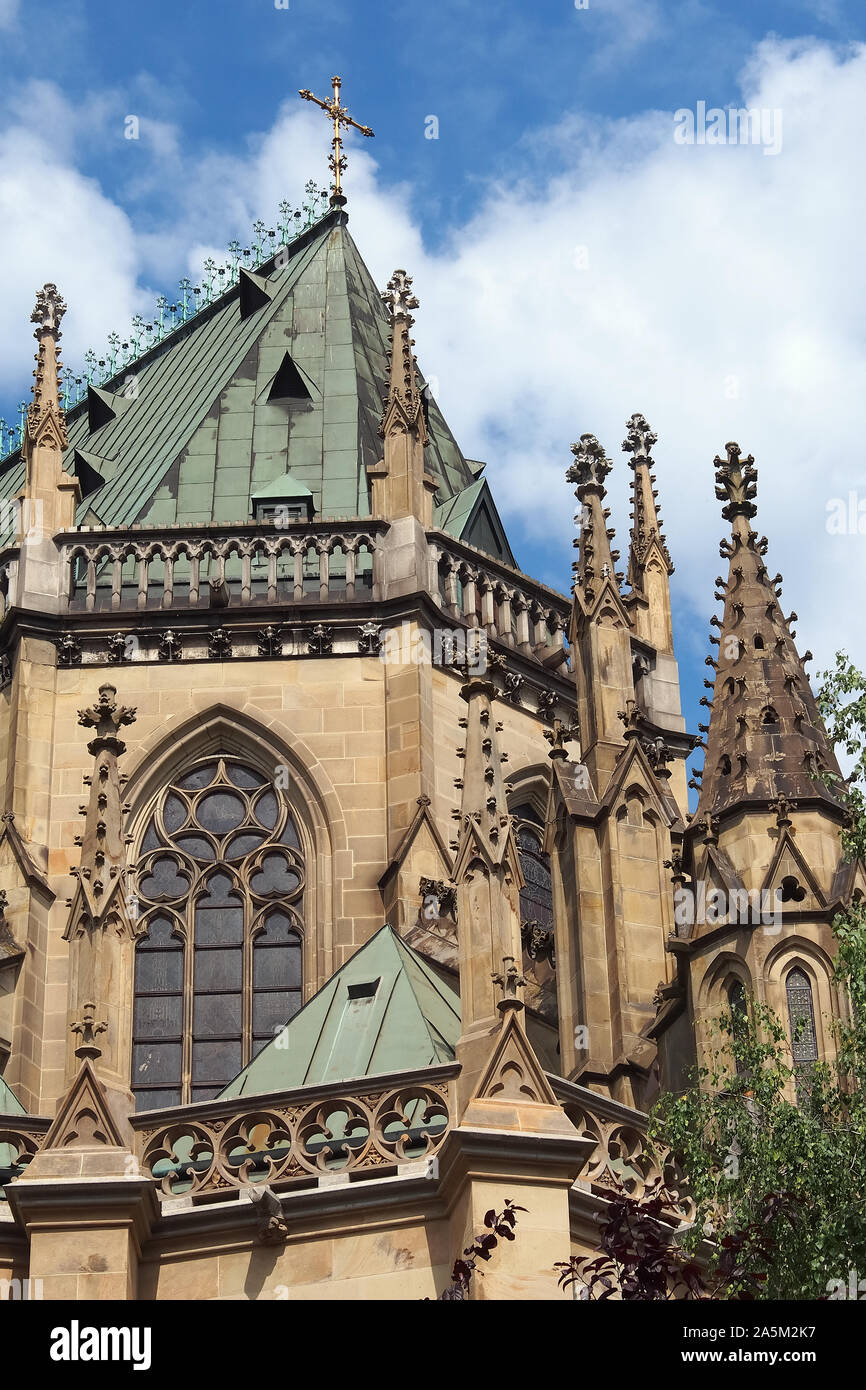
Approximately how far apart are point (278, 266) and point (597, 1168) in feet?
70.3

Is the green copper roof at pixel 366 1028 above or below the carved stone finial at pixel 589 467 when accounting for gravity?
below

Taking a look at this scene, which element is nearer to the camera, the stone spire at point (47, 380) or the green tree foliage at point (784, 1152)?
the green tree foliage at point (784, 1152)

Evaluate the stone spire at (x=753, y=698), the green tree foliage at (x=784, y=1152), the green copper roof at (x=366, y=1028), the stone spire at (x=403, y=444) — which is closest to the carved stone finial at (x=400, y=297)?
the stone spire at (x=403, y=444)

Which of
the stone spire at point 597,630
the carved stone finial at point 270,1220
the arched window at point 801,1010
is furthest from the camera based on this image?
the stone spire at point 597,630

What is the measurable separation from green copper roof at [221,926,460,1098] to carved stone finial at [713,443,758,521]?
210 inches

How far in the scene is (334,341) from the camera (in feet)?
116

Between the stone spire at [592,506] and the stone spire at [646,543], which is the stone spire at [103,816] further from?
the stone spire at [646,543]

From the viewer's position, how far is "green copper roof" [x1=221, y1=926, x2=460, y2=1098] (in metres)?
21.4

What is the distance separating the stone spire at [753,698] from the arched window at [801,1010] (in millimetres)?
1717

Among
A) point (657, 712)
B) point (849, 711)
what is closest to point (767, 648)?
point (849, 711)

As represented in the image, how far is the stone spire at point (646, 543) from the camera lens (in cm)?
3341

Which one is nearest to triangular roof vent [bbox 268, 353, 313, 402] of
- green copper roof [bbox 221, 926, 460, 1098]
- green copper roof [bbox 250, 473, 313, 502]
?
green copper roof [bbox 250, 473, 313, 502]

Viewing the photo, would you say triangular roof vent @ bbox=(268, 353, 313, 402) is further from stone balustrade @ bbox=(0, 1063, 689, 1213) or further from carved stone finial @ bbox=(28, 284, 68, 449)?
stone balustrade @ bbox=(0, 1063, 689, 1213)

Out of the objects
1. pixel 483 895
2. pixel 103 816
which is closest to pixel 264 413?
pixel 103 816
